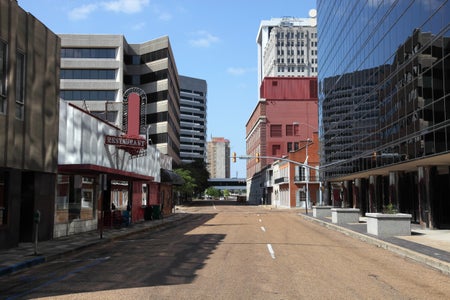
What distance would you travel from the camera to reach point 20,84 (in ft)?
51.8

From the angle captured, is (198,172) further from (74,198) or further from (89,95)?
(74,198)

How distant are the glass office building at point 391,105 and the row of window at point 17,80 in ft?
55.7

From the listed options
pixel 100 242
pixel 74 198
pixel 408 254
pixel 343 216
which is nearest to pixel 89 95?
pixel 343 216

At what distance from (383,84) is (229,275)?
23718mm

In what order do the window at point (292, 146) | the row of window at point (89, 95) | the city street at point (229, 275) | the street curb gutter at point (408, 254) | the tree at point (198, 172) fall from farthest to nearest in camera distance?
1. the tree at point (198, 172)
2. the window at point (292, 146)
3. the row of window at point (89, 95)
4. the street curb gutter at point (408, 254)
5. the city street at point (229, 275)

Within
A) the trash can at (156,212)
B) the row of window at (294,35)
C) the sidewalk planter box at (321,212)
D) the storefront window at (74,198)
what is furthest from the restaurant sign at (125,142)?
the row of window at (294,35)

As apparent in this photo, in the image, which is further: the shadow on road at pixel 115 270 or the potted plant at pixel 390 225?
the potted plant at pixel 390 225

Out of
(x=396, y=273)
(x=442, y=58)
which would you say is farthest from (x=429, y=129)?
(x=396, y=273)

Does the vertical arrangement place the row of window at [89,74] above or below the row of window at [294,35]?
below

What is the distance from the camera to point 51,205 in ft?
60.8

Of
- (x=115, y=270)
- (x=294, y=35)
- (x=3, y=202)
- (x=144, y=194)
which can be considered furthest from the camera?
Answer: (x=294, y=35)

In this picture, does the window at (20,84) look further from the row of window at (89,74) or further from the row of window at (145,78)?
the row of window at (89,74)

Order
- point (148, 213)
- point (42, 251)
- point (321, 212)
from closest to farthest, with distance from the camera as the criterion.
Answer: point (42, 251)
point (148, 213)
point (321, 212)

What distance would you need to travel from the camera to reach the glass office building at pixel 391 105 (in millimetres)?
21453
